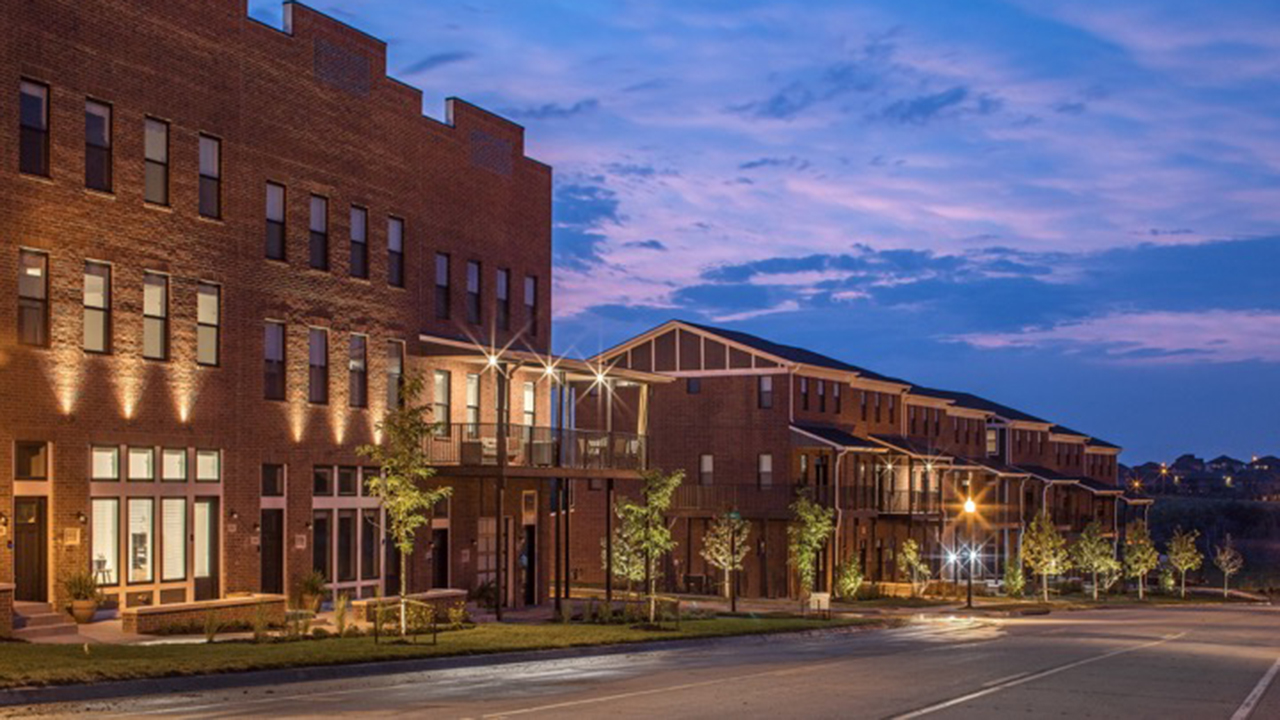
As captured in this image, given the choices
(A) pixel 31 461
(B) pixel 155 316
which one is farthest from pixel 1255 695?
(B) pixel 155 316

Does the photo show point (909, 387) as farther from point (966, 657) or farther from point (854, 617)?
point (966, 657)

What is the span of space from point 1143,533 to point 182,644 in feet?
242

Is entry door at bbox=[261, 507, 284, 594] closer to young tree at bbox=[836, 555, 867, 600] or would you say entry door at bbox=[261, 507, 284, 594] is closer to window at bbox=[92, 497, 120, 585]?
window at bbox=[92, 497, 120, 585]

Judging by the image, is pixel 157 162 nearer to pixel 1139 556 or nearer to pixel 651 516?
pixel 651 516

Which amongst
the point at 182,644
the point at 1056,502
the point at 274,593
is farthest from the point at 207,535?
the point at 1056,502

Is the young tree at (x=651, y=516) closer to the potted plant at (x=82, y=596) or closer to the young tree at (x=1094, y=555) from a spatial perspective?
the potted plant at (x=82, y=596)

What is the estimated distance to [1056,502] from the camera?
10169 centimetres

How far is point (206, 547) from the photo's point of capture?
3378 cm

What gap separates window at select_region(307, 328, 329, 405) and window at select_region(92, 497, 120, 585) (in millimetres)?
7592

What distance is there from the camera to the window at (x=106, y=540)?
3053 cm

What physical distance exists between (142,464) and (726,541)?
30.7 m

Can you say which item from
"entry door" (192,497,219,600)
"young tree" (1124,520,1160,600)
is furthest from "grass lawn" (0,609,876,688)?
"young tree" (1124,520,1160,600)

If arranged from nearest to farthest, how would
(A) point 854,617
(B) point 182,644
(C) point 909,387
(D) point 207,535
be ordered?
(B) point 182,644 < (D) point 207,535 < (A) point 854,617 < (C) point 909,387

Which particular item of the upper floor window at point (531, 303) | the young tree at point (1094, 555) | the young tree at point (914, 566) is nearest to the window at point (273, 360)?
the upper floor window at point (531, 303)
